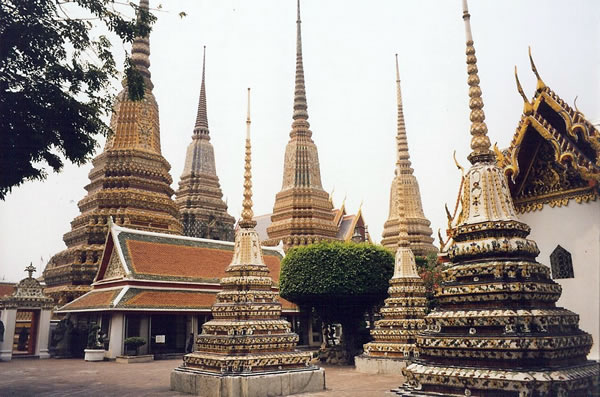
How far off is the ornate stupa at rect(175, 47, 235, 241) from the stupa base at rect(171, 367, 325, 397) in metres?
31.4

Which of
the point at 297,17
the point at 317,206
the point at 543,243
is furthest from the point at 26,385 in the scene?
the point at 297,17

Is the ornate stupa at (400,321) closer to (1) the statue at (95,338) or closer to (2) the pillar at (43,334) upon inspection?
(1) the statue at (95,338)

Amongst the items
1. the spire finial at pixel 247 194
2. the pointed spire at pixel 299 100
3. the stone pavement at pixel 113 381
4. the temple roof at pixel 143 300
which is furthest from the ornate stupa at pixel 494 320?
the pointed spire at pixel 299 100

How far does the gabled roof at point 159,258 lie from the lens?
24.2m

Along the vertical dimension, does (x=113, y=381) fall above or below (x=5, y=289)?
below

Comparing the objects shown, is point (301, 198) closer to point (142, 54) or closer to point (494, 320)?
point (142, 54)

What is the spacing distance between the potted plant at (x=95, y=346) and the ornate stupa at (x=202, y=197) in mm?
19632

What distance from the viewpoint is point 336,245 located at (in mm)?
21719

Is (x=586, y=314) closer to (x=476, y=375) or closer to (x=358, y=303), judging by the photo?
(x=476, y=375)

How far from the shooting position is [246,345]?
11.5 meters

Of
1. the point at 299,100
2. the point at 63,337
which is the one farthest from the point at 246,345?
the point at 299,100

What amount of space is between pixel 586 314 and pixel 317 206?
27903 mm

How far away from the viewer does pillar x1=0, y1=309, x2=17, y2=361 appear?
2398cm

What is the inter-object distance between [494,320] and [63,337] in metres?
25.9
